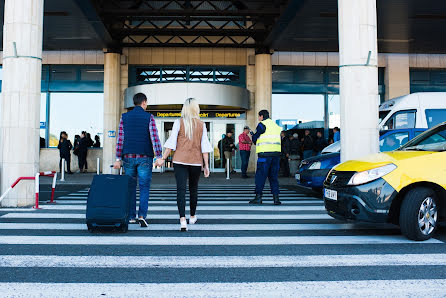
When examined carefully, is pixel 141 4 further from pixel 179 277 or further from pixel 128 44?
pixel 179 277

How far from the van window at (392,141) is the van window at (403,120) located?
2.29 m

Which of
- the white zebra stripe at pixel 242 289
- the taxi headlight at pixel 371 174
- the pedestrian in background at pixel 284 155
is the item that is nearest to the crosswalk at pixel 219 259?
the white zebra stripe at pixel 242 289

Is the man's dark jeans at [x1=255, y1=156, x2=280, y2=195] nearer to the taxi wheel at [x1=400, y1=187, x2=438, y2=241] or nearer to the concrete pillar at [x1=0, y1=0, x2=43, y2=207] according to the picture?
the taxi wheel at [x1=400, y1=187, x2=438, y2=241]

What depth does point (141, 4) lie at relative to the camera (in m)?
22.4

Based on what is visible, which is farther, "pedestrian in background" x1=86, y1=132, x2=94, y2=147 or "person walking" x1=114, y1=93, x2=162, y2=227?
"pedestrian in background" x1=86, y1=132, x2=94, y2=147

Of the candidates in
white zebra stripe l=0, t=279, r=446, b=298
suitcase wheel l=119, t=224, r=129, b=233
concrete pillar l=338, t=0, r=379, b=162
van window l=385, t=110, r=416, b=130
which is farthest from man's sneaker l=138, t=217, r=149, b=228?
van window l=385, t=110, r=416, b=130

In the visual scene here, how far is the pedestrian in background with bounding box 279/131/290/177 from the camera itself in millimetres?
17328

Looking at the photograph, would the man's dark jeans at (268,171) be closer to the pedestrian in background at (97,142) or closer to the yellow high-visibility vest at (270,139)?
the yellow high-visibility vest at (270,139)

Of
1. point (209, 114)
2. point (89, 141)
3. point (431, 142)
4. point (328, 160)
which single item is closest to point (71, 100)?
point (89, 141)

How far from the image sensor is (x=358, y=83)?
9047 millimetres

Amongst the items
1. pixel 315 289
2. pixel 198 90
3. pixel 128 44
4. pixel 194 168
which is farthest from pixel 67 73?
pixel 315 289

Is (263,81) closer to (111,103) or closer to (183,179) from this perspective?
(111,103)

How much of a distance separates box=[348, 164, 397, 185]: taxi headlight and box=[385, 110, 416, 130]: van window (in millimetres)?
7661

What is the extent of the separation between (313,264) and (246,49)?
19382 millimetres
